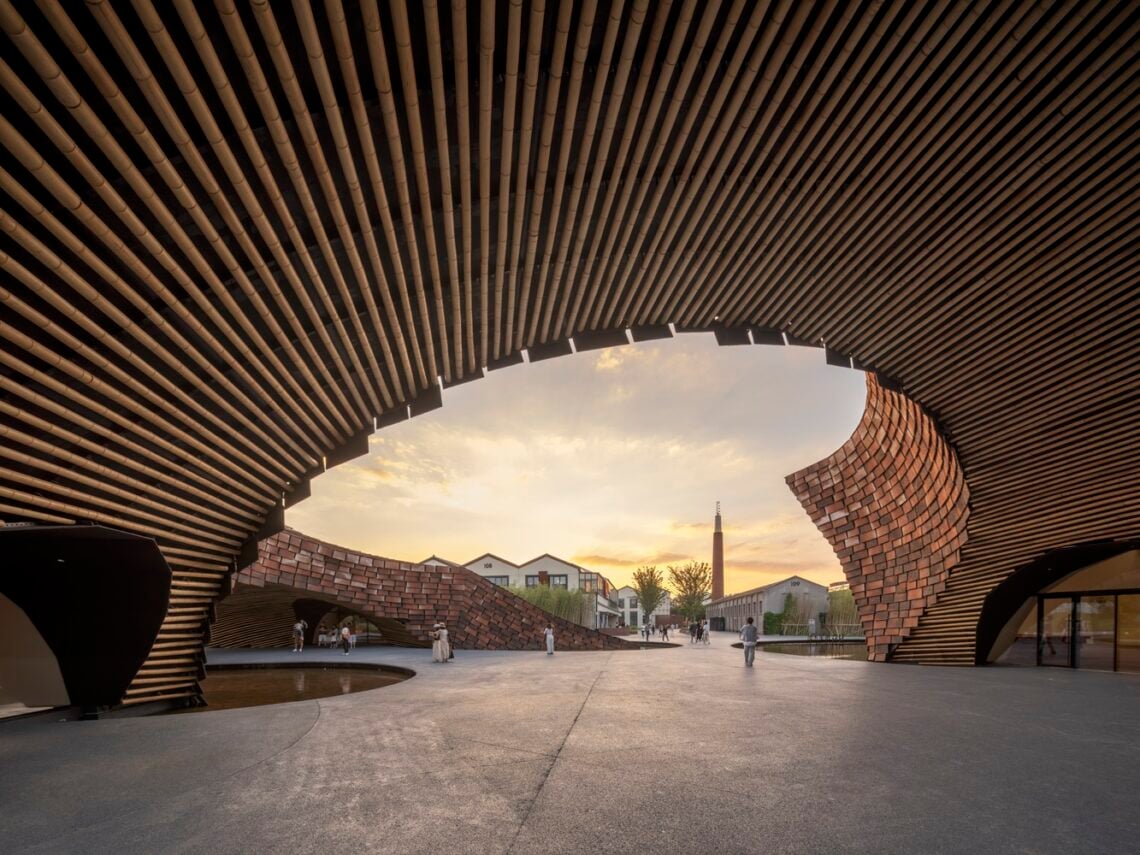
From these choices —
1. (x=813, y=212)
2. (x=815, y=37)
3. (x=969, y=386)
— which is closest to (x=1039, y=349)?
(x=969, y=386)

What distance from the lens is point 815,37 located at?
14.6 feet

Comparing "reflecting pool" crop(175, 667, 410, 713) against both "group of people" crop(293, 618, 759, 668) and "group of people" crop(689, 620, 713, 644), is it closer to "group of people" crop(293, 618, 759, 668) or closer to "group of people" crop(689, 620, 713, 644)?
"group of people" crop(293, 618, 759, 668)

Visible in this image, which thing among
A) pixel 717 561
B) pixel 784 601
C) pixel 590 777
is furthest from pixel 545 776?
pixel 717 561

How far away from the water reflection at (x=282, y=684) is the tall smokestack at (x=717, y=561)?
61826 mm

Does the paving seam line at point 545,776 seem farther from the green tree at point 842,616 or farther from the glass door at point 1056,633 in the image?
the green tree at point 842,616

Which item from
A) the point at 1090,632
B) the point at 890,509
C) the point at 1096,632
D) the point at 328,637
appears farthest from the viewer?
the point at 328,637

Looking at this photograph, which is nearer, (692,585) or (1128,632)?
(1128,632)

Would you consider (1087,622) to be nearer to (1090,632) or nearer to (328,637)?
(1090,632)

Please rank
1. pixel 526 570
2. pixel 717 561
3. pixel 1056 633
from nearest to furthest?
pixel 1056 633, pixel 526 570, pixel 717 561

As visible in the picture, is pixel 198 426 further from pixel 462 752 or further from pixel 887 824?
pixel 887 824

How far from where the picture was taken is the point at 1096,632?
13461 mm

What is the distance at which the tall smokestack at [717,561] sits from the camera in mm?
74312

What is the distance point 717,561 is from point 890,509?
64.3m

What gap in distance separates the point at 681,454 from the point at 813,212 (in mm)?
23355
